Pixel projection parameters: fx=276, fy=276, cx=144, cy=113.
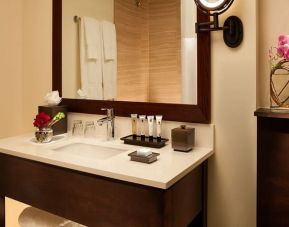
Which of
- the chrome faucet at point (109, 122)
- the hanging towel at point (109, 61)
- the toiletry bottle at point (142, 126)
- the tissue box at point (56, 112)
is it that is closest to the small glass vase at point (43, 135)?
the tissue box at point (56, 112)

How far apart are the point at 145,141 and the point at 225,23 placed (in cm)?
71

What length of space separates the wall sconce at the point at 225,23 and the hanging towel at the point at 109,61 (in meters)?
0.64

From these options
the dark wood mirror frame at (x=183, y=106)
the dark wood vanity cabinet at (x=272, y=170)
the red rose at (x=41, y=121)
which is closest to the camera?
the dark wood vanity cabinet at (x=272, y=170)

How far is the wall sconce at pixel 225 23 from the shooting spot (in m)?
1.23

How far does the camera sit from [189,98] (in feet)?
4.68

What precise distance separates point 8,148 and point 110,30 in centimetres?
91

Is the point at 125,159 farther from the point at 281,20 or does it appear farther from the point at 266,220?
the point at 281,20

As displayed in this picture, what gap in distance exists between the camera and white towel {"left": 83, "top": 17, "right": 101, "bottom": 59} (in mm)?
1804

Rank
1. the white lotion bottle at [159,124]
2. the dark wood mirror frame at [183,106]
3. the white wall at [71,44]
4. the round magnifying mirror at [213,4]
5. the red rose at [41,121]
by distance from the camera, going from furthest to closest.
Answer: the white wall at [71,44]
the red rose at [41,121]
the white lotion bottle at [159,124]
the dark wood mirror frame at [183,106]
the round magnifying mirror at [213,4]

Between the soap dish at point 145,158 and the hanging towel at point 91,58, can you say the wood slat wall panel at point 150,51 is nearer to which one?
the hanging towel at point 91,58

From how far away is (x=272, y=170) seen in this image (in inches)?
44.6

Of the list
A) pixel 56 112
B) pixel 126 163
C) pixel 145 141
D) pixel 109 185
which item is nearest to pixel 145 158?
pixel 126 163

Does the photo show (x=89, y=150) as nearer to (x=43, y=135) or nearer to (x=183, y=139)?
(x=43, y=135)

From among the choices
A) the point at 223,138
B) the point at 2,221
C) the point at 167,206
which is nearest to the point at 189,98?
the point at 223,138
